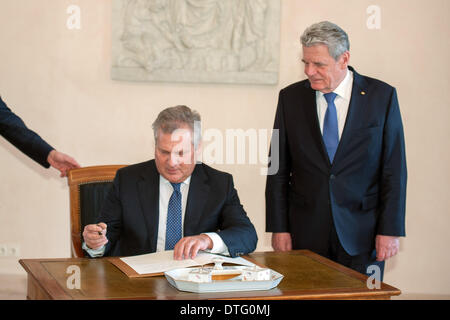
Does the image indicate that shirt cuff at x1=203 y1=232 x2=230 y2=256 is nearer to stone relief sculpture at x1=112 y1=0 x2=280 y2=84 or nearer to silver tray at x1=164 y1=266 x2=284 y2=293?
silver tray at x1=164 y1=266 x2=284 y2=293

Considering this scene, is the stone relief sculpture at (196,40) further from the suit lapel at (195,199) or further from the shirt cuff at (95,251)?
the shirt cuff at (95,251)

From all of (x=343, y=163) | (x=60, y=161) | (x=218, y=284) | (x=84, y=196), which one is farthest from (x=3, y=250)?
(x=218, y=284)

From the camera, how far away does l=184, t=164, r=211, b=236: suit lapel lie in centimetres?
295

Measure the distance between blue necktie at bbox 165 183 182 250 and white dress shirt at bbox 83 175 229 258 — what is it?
19 millimetres

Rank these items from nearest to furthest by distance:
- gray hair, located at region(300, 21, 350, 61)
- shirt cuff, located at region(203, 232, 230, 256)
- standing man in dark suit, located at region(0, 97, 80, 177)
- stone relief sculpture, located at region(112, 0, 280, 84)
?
shirt cuff, located at region(203, 232, 230, 256) → gray hair, located at region(300, 21, 350, 61) → standing man in dark suit, located at region(0, 97, 80, 177) → stone relief sculpture, located at region(112, 0, 280, 84)

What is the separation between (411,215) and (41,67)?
3381 mm

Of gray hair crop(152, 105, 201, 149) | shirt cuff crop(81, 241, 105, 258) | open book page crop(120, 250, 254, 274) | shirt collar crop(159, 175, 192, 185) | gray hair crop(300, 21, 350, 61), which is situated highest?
gray hair crop(300, 21, 350, 61)

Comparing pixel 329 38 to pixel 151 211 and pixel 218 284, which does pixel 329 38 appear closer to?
pixel 151 211

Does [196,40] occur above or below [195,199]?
above

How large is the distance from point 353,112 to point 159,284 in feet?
5.09

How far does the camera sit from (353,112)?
3.29 m

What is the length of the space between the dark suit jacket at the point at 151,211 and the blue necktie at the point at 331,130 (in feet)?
1.92

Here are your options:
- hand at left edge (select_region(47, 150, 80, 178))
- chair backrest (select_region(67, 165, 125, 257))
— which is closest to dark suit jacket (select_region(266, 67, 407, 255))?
chair backrest (select_region(67, 165, 125, 257))
